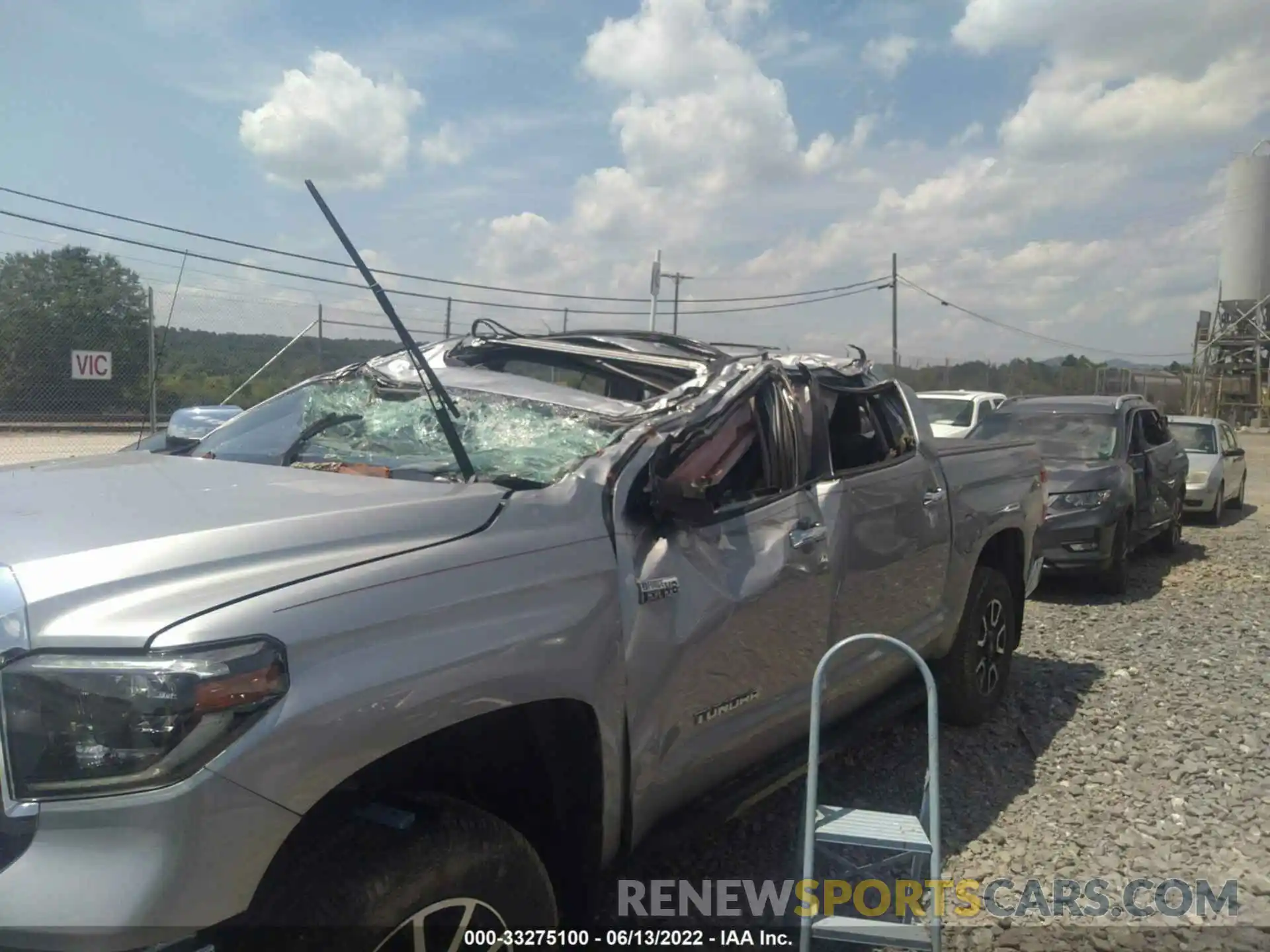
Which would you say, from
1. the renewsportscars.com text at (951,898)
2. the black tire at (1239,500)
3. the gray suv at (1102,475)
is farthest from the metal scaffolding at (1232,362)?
the renewsportscars.com text at (951,898)

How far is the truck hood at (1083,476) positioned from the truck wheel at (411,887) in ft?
26.2

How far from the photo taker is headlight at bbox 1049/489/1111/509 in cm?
905

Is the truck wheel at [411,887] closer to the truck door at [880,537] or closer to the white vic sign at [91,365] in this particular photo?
the truck door at [880,537]

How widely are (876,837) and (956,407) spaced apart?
49.4 ft

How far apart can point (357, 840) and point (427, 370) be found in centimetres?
134

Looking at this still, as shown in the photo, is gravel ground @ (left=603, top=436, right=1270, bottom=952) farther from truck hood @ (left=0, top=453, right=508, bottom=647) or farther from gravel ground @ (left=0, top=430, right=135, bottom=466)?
gravel ground @ (left=0, top=430, right=135, bottom=466)

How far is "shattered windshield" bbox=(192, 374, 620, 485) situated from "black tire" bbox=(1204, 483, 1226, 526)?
44.4 feet

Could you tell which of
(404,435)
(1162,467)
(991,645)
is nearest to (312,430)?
(404,435)

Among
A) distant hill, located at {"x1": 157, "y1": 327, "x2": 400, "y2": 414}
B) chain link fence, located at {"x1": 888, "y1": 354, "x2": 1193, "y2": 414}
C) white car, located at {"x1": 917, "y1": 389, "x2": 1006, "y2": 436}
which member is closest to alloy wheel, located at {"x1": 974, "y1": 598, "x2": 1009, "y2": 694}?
distant hill, located at {"x1": 157, "y1": 327, "x2": 400, "y2": 414}

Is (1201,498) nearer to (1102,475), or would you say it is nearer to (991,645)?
(1102,475)

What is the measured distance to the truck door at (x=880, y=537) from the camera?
3850 mm

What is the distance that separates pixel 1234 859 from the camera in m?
3.97

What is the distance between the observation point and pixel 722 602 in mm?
3092

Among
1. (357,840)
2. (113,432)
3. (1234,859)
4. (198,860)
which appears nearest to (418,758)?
(357,840)
